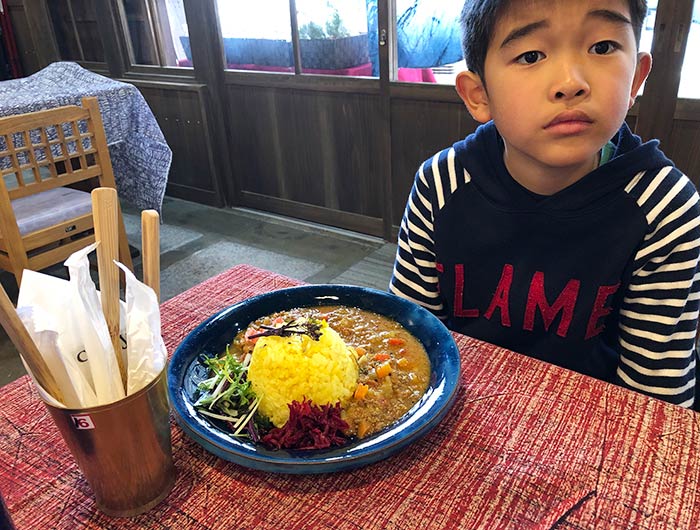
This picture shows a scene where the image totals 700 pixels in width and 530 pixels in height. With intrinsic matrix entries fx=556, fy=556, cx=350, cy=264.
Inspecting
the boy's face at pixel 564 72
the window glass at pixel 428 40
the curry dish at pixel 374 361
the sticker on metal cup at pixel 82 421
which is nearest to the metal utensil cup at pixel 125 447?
the sticker on metal cup at pixel 82 421

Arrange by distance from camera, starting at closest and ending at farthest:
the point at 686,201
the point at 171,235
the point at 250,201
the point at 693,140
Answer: the point at 686,201, the point at 693,140, the point at 171,235, the point at 250,201

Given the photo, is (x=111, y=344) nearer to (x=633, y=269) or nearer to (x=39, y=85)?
(x=633, y=269)

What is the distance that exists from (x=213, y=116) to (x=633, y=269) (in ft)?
11.5

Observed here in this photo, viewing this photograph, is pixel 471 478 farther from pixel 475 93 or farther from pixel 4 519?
pixel 475 93

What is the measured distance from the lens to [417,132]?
10.3ft

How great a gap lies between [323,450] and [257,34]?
3.40 meters

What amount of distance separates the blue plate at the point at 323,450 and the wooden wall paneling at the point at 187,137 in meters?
3.31

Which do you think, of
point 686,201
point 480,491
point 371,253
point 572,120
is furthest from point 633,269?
point 371,253

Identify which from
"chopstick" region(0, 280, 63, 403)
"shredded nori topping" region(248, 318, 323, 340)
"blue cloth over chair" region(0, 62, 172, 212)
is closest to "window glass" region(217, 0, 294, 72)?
"blue cloth over chair" region(0, 62, 172, 212)

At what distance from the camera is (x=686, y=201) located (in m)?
0.99

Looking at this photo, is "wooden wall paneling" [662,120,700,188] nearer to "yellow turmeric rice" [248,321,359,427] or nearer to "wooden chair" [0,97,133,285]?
"yellow turmeric rice" [248,321,359,427]

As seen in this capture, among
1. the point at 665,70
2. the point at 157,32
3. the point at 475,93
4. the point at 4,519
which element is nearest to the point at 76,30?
the point at 157,32

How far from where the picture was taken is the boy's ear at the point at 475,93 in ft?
3.32

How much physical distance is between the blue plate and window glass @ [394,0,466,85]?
218 centimetres
